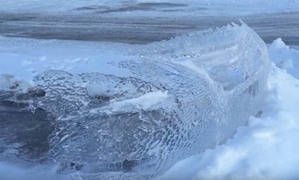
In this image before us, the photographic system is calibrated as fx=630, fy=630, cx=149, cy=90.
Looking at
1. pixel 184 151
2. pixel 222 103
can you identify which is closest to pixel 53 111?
pixel 184 151

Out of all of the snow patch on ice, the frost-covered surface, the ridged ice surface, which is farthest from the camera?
the frost-covered surface

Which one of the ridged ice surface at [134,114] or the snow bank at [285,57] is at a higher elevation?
the snow bank at [285,57]

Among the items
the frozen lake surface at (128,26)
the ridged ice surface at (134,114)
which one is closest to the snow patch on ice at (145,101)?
the ridged ice surface at (134,114)

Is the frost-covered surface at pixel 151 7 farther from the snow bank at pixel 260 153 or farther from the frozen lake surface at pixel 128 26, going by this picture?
the snow bank at pixel 260 153

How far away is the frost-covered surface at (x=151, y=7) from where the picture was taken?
734 inches

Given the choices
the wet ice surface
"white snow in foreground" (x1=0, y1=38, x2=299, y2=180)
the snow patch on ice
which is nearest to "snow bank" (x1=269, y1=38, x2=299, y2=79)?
the wet ice surface

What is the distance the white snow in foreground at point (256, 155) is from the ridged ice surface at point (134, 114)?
92 mm

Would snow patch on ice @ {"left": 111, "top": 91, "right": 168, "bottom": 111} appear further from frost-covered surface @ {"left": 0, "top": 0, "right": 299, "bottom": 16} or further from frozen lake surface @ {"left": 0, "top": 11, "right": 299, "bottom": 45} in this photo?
frost-covered surface @ {"left": 0, "top": 0, "right": 299, "bottom": 16}

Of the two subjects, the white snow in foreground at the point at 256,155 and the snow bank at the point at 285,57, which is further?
the snow bank at the point at 285,57

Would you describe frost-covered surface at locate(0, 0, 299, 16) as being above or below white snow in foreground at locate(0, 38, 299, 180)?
above

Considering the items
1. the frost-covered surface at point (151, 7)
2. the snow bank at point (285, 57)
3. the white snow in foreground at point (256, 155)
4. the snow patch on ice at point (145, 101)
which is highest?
the frost-covered surface at point (151, 7)

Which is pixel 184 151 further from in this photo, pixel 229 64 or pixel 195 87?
pixel 229 64

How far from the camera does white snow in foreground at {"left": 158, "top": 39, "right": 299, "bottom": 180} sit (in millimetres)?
4148

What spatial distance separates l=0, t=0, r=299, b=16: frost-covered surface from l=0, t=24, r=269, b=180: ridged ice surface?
13.5 meters
